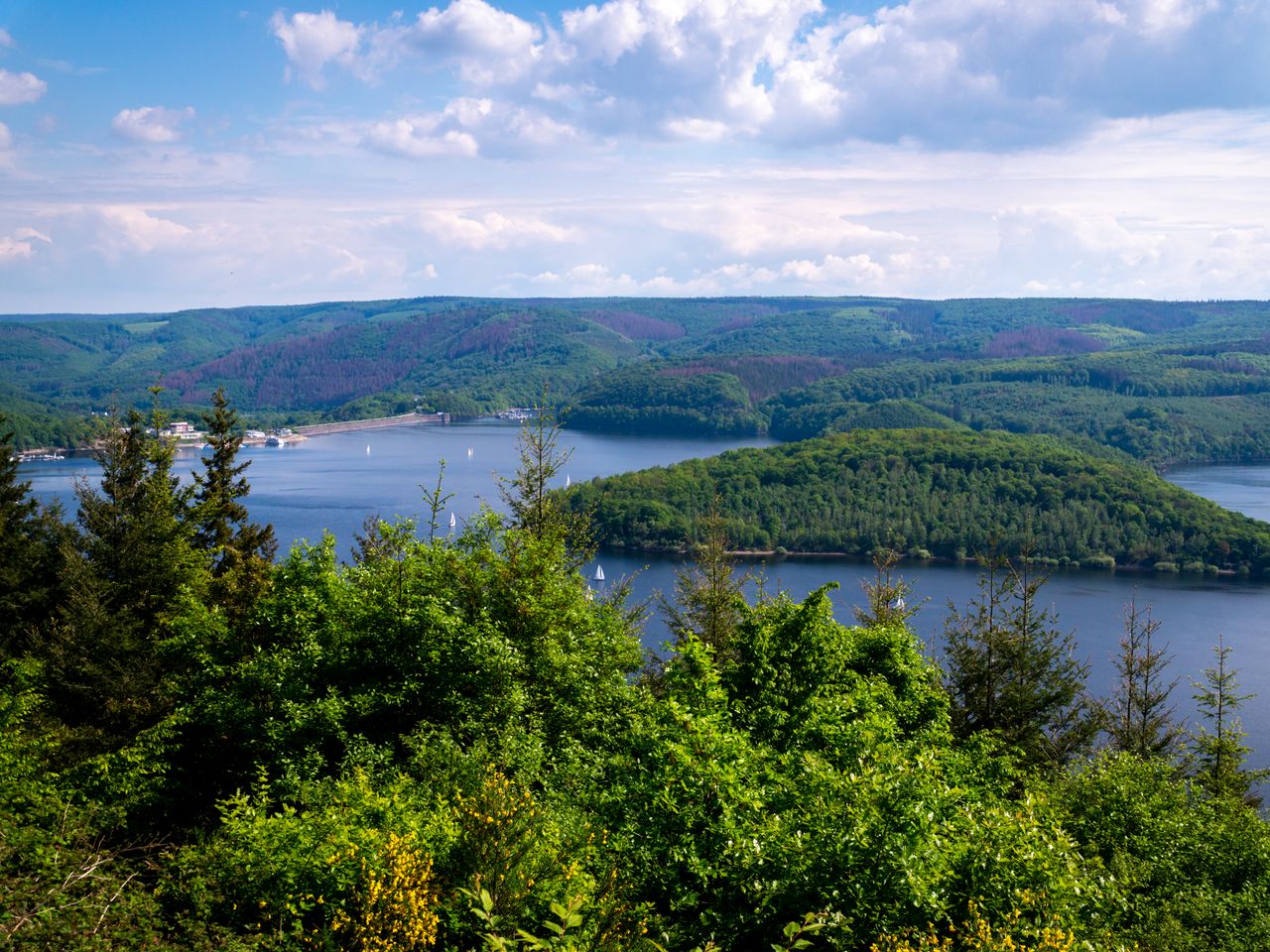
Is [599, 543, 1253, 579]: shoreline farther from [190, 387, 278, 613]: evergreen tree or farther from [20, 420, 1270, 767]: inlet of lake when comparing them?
[190, 387, 278, 613]: evergreen tree

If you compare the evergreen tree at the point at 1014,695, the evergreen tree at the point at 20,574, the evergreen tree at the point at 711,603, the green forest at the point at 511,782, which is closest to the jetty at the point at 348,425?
the evergreen tree at the point at 20,574

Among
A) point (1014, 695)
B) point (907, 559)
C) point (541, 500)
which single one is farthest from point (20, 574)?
point (907, 559)

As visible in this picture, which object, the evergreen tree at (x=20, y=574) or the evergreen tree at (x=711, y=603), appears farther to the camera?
the evergreen tree at (x=711, y=603)

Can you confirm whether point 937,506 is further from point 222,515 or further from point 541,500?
point 222,515

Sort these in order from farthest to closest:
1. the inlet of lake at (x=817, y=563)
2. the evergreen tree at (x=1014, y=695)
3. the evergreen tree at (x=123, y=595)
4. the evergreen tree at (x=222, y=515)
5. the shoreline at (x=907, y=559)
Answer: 1. the shoreline at (x=907, y=559)
2. the inlet of lake at (x=817, y=563)
3. the evergreen tree at (x=222, y=515)
4. the evergreen tree at (x=1014, y=695)
5. the evergreen tree at (x=123, y=595)

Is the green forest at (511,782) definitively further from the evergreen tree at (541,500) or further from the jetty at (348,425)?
the jetty at (348,425)

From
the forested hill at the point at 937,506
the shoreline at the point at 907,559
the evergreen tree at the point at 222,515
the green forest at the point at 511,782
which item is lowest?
the shoreline at the point at 907,559

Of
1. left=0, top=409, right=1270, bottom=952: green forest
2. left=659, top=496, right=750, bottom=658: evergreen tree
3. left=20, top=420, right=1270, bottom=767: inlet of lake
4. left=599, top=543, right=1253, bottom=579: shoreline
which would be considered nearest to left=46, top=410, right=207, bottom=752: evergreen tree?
left=0, top=409, right=1270, bottom=952: green forest
